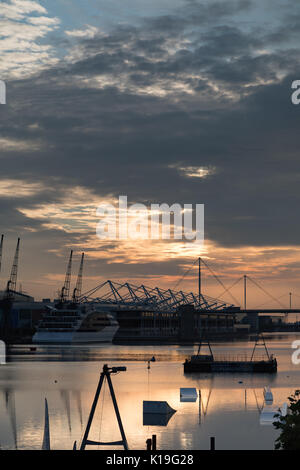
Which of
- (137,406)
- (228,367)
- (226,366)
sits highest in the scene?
(226,366)

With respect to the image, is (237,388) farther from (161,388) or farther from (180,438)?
(180,438)

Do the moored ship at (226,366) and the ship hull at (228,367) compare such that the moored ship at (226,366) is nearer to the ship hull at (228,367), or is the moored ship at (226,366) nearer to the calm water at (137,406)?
the ship hull at (228,367)

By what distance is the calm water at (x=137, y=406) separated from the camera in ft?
175

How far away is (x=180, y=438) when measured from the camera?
52875 millimetres

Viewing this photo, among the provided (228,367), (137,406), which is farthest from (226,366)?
(137,406)

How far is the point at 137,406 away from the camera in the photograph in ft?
243

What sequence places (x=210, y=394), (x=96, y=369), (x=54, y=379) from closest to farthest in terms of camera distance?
1. (x=210, y=394)
2. (x=54, y=379)
3. (x=96, y=369)

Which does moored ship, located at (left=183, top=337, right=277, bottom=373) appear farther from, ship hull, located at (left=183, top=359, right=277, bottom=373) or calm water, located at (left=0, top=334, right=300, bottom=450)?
calm water, located at (left=0, top=334, right=300, bottom=450)

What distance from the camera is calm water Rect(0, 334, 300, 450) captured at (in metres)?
53.4

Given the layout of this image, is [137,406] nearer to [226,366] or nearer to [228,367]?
[228,367]

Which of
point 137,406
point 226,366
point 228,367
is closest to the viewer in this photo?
point 137,406
